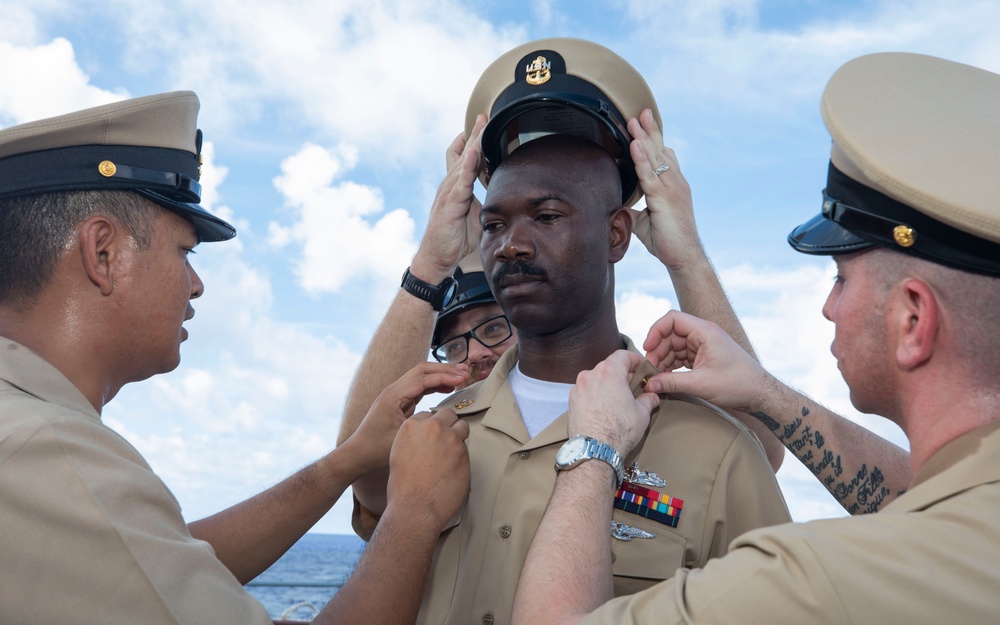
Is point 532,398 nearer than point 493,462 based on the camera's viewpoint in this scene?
No

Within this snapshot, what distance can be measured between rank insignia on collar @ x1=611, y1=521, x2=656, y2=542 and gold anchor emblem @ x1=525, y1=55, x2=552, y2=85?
191 centimetres

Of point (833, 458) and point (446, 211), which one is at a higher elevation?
point (446, 211)

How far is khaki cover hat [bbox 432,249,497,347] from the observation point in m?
5.88

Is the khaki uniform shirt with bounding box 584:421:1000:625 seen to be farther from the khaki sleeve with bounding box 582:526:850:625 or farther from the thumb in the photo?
the thumb

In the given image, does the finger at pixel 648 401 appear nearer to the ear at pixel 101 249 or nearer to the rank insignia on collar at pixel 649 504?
the rank insignia on collar at pixel 649 504

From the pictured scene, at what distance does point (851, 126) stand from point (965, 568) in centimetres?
123

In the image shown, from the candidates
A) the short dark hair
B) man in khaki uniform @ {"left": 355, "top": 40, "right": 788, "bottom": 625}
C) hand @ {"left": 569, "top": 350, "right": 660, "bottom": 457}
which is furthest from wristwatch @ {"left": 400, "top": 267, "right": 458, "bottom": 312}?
the short dark hair

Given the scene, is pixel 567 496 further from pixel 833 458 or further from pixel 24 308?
pixel 24 308

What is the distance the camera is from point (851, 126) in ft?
8.71

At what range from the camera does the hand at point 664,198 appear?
13.2 feet

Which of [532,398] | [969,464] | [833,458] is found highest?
[532,398]

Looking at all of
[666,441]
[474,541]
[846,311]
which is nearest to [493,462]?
[474,541]

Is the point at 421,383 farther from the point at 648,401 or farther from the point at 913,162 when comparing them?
the point at 913,162

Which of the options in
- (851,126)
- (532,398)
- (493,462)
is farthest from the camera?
(532,398)
